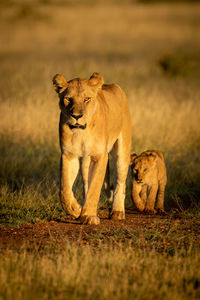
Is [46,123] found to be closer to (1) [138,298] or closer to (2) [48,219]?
(2) [48,219]

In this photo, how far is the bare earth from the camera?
469 cm

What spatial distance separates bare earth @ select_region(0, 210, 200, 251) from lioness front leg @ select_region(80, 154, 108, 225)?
4.1 inches

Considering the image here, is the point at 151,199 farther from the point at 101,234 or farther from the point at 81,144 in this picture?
the point at 101,234

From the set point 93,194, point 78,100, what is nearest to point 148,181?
point 93,194

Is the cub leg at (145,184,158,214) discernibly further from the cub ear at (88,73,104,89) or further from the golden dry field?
the cub ear at (88,73,104,89)

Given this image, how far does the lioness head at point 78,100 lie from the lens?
17.3 feet

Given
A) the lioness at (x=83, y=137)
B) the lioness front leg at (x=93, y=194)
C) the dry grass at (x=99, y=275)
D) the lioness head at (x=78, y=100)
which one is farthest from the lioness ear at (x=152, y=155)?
the dry grass at (x=99, y=275)

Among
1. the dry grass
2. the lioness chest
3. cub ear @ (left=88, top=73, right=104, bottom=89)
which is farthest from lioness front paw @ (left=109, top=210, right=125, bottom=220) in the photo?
the dry grass

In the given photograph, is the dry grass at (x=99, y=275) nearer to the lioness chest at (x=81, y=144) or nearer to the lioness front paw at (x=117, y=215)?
the lioness chest at (x=81, y=144)

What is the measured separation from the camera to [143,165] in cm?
698

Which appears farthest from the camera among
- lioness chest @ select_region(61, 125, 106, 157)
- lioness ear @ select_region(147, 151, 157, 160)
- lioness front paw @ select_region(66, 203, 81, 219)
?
lioness ear @ select_region(147, 151, 157, 160)

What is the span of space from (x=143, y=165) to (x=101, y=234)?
208 centimetres

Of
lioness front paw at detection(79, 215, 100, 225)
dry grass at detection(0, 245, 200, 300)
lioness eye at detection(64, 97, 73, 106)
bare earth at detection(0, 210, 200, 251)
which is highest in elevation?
lioness eye at detection(64, 97, 73, 106)

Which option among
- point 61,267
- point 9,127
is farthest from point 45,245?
point 9,127
